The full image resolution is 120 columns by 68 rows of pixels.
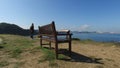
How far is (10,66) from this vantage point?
6934 millimetres

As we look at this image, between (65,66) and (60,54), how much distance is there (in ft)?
8.06

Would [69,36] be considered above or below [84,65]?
above

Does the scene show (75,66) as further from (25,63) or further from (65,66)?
(25,63)

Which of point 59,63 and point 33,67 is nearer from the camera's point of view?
point 33,67

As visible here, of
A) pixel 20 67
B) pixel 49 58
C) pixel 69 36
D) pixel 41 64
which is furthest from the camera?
pixel 69 36

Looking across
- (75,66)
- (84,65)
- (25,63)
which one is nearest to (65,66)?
(75,66)

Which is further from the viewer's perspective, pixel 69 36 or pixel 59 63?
pixel 69 36

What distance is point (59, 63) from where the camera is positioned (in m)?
7.28

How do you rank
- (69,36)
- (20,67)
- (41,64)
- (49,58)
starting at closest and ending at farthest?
1. (20,67)
2. (41,64)
3. (49,58)
4. (69,36)

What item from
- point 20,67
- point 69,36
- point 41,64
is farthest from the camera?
point 69,36

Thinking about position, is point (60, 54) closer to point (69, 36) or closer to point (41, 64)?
point (69, 36)

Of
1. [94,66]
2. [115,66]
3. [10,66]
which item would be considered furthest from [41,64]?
[115,66]

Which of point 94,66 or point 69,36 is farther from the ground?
point 69,36

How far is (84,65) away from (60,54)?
255cm
